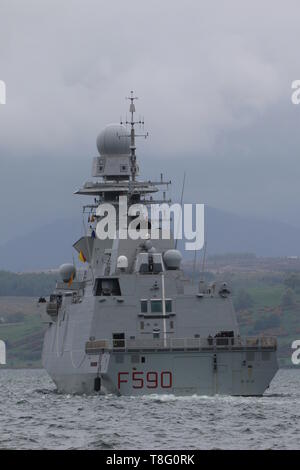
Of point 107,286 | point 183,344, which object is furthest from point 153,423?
point 107,286

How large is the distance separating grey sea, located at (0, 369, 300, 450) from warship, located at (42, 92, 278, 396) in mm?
1005

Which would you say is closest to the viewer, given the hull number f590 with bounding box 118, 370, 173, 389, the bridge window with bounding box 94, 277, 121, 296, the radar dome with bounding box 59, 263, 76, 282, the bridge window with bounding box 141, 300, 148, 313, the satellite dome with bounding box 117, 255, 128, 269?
the hull number f590 with bounding box 118, 370, 173, 389

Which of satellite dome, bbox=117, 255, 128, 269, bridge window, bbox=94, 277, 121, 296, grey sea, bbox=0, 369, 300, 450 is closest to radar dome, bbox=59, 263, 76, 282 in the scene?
satellite dome, bbox=117, 255, 128, 269

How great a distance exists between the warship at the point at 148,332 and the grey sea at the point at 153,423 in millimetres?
1005

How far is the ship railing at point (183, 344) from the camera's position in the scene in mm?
68500

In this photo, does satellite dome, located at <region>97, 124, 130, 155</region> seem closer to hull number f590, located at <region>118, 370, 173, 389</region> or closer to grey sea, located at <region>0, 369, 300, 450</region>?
grey sea, located at <region>0, 369, 300, 450</region>

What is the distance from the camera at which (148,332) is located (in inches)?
2867

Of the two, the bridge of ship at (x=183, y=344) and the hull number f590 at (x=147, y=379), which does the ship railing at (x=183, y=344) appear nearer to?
the bridge of ship at (x=183, y=344)

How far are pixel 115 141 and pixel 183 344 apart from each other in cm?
2456

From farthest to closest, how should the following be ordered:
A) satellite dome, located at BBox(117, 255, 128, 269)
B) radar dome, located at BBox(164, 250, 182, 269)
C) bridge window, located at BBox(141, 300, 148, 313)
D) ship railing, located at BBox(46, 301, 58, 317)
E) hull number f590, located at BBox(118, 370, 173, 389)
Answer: ship railing, located at BBox(46, 301, 58, 317), radar dome, located at BBox(164, 250, 182, 269), satellite dome, located at BBox(117, 255, 128, 269), bridge window, located at BBox(141, 300, 148, 313), hull number f590, located at BBox(118, 370, 173, 389)

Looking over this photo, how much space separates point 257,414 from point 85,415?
7.50 m

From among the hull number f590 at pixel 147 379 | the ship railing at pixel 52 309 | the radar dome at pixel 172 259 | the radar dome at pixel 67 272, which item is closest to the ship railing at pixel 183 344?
the hull number f590 at pixel 147 379

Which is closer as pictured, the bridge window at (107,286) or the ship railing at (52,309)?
the bridge window at (107,286)

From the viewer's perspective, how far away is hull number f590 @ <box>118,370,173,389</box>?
67750 mm
